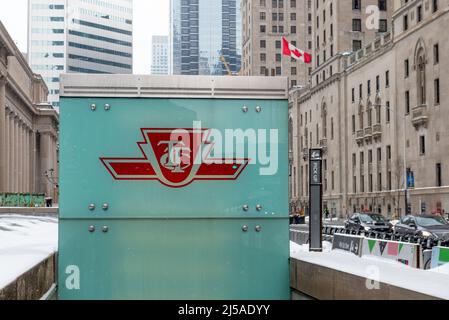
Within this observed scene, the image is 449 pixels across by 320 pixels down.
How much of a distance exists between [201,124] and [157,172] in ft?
1.89

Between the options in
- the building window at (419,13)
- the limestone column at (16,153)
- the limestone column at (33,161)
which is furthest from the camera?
the limestone column at (33,161)

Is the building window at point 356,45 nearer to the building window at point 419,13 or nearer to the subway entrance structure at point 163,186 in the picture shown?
the building window at point 419,13

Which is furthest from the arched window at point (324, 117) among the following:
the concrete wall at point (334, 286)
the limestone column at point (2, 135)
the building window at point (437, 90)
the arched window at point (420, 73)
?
the concrete wall at point (334, 286)

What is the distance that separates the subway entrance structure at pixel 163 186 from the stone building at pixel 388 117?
6321 cm

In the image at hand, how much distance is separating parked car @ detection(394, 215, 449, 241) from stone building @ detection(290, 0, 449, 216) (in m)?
31.3

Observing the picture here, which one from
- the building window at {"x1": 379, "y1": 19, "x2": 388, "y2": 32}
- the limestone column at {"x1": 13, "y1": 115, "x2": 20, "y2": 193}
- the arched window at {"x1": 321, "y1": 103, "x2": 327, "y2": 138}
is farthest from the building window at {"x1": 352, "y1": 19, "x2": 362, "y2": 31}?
the limestone column at {"x1": 13, "y1": 115, "x2": 20, "y2": 193}

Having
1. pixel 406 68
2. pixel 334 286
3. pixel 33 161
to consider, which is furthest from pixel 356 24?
pixel 334 286

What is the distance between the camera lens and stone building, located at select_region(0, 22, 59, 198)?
89312 mm

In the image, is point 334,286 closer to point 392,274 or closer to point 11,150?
point 392,274

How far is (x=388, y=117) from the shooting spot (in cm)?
8562

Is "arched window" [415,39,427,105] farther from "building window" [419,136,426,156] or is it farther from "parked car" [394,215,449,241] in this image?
"parked car" [394,215,449,241]

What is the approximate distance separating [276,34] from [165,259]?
160 metres

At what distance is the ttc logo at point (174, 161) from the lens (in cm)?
630

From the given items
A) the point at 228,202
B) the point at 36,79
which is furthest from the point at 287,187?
the point at 36,79
